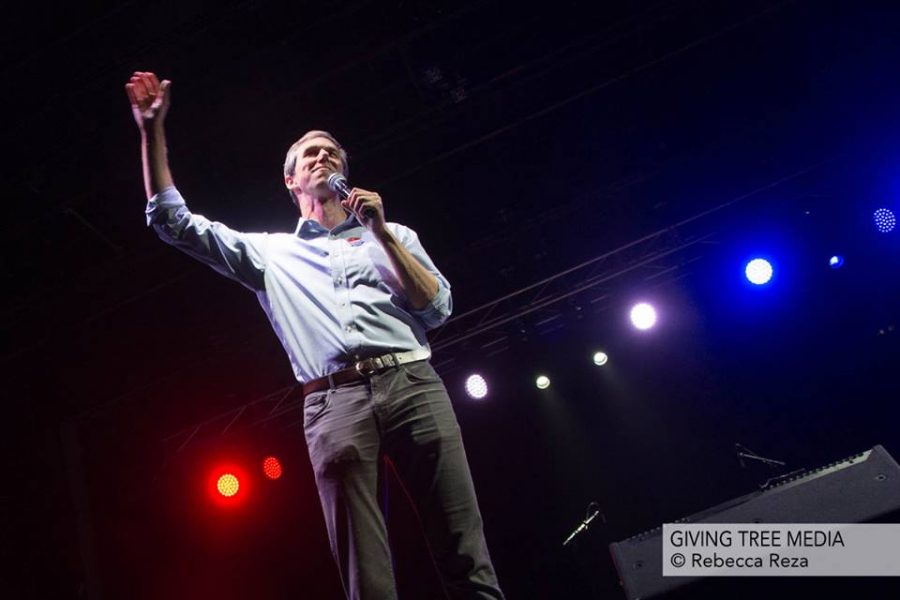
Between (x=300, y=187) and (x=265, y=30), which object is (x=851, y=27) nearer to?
(x=265, y=30)

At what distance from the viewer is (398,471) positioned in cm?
188

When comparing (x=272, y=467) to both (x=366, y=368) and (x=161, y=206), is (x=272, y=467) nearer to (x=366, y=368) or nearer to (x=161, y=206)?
(x=161, y=206)

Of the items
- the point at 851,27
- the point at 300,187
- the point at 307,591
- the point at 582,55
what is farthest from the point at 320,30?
the point at 307,591

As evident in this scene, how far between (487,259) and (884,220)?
3.84m

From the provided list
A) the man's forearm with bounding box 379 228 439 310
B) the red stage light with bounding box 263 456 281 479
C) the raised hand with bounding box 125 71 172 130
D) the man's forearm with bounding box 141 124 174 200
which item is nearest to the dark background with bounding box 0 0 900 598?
the red stage light with bounding box 263 456 281 479

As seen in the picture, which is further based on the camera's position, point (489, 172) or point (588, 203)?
point (588, 203)

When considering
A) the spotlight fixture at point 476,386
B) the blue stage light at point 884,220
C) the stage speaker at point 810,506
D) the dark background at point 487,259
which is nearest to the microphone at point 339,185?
the stage speaker at point 810,506

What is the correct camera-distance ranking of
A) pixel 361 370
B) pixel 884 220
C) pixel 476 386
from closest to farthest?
1. pixel 361 370
2. pixel 884 220
3. pixel 476 386

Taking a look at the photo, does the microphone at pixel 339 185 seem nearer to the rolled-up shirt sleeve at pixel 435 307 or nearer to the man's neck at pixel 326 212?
the man's neck at pixel 326 212

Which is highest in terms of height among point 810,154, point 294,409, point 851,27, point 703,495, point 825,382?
point 851,27

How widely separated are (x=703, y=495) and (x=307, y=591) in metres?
4.48

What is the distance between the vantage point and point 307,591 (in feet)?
26.1

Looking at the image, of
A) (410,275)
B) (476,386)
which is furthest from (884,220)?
(410,275)

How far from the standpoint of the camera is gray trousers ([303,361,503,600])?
1.69 metres
